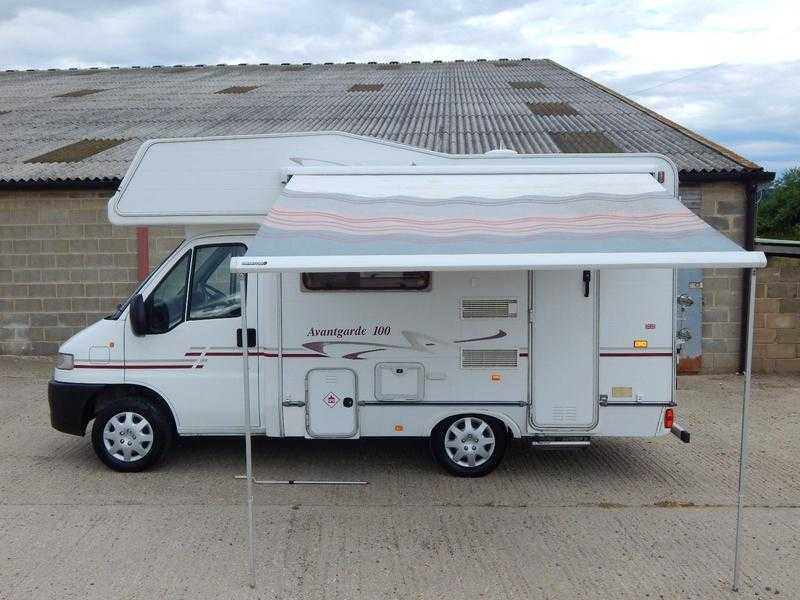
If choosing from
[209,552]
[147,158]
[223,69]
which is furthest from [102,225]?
[223,69]

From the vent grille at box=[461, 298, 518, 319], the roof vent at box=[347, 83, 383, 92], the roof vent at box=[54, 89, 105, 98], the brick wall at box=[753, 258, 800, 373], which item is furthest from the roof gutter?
the brick wall at box=[753, 258, 800, 373]

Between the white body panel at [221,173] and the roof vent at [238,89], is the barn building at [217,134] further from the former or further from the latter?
the white body panel at [221,173]

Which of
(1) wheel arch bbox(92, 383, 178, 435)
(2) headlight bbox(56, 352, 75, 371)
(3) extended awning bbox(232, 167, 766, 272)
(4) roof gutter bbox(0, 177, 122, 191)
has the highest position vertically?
(4) roof gutter bbox(0, 177, 122, 191)

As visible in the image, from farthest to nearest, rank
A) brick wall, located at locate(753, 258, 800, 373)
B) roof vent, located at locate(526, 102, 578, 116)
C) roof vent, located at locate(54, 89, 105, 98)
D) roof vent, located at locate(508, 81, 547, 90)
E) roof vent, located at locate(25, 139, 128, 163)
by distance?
→ roof vent, located at locate(54, 89, 105, 98) → roof vent, located at locate(508, 81, 547, 90) → roof vent, located at locate(526, 102, 578, 116) → roof vent, located at locate(25, 139, 128, 163) → brick wall, located at locate(753, 258, 800, 373)

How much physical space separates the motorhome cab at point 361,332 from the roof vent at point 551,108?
8.84m

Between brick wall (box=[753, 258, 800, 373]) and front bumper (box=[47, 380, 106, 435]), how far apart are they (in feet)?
27.7

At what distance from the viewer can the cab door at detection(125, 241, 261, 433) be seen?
6188 millimetres

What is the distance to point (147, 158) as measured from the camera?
6.22 m

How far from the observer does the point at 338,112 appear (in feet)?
50.4

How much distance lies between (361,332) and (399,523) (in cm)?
146

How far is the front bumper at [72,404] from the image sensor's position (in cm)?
629

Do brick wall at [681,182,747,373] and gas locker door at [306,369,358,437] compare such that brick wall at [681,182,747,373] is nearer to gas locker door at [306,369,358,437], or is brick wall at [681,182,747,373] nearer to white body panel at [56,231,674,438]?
white body panel at [56,231,674,438]

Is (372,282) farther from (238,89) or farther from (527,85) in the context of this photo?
(238,89)

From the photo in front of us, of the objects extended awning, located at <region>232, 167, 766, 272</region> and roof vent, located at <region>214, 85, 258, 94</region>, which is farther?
roof vent, located at <region>214, 85, 258, 94</region>
